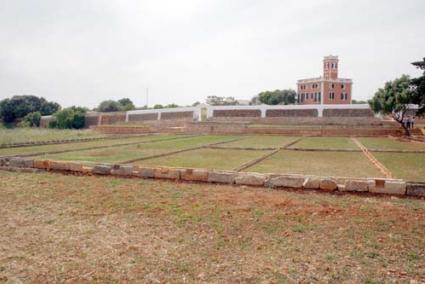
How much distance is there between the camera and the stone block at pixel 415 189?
485cm

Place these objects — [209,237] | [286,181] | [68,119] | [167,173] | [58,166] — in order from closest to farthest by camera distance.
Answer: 1. [209,237]
2. [286,181]
3. [167,173]
4. [58,166]
5. [68,119]

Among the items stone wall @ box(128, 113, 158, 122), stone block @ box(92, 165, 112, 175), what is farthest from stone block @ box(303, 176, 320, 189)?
stone wall @ box(128, 113, 158, 122)

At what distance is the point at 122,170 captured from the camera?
265 inches

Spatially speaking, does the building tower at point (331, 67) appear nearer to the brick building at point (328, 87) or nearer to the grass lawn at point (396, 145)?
the brick building at point (328, 87)

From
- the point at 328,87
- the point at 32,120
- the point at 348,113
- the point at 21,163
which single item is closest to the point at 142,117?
the point at 32,120

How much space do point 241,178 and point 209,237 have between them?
2.52m

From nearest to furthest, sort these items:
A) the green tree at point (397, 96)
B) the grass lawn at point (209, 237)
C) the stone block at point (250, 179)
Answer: the grass lawn at point (209, 237)
the stone block at point (250, 179)
the green tree at point (397, 96)

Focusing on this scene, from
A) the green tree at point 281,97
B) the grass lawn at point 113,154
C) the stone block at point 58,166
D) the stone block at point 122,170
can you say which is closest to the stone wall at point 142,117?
the green tree at point 281,97

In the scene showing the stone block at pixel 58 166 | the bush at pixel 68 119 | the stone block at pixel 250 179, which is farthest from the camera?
the bush at pixel 68 119

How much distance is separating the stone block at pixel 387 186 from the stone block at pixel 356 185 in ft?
0.24

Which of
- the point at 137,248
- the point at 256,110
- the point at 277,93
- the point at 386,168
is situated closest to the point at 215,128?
the point at 256,110

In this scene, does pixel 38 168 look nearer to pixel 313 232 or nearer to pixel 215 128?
pixel 313 232

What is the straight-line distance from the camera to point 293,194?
513cm

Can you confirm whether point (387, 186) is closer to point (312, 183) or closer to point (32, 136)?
point (312, 183)
